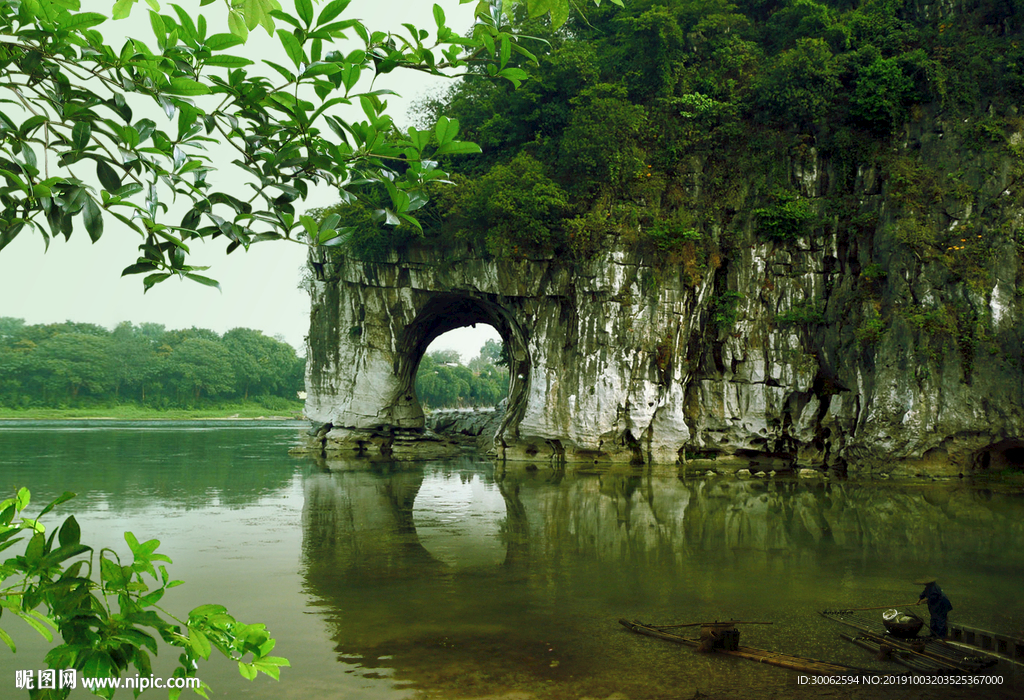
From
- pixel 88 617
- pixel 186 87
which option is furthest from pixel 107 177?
pixel 88 617

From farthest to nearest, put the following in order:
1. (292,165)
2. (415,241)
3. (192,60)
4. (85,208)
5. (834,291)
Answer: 1. (415,241)
2. (834,291)
3. (292,165)
4. (192,60)
5. (85,208)

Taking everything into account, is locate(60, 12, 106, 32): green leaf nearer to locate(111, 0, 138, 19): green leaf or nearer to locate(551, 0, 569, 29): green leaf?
locate(111, 0, 138, 19): green leaf

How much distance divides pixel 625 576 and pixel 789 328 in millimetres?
12846

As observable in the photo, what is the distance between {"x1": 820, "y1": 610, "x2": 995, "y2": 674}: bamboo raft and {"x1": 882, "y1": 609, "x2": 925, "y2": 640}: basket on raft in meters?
0.04

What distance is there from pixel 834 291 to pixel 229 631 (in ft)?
64.1

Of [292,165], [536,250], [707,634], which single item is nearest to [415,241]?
[536,250]

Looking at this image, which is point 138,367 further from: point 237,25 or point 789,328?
point 237,25

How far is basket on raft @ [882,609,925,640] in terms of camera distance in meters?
5.59

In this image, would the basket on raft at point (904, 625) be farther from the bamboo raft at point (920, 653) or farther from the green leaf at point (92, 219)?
the green leaf at point (92, 219)

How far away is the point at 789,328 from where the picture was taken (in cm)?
1889

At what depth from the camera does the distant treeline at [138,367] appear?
4619 centimetres

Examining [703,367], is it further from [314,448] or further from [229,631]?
[229,631]

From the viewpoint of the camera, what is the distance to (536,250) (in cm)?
2017

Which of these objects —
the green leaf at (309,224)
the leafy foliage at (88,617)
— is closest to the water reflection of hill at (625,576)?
the leafy foliage at (88,617)
